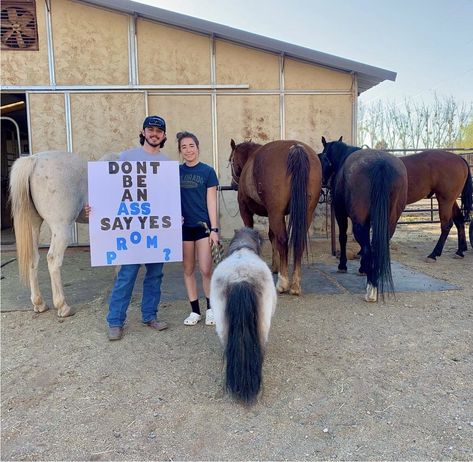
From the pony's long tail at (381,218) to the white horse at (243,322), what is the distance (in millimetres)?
2109

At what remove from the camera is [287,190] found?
14.2 ft

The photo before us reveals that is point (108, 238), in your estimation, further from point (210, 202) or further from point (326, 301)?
point (326, 301)

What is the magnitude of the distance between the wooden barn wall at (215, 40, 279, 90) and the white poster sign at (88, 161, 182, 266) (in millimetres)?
4928

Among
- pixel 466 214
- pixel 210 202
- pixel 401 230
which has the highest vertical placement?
pixel 210 202

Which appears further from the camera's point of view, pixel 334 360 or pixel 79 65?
pixel 79 65

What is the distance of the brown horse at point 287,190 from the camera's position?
4172 millimetres

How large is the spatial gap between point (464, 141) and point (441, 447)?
24.9 meters

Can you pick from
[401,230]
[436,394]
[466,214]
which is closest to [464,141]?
[401,230]

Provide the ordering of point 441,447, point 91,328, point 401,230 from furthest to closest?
point 401,230, point 91,328, point 441,447

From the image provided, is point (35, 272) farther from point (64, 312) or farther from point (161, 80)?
point (161, 80)

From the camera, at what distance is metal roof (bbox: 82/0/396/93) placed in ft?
22.7

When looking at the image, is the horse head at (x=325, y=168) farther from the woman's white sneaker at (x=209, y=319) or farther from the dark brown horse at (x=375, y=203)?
the woman's white sneaker at (x=209, y=319)

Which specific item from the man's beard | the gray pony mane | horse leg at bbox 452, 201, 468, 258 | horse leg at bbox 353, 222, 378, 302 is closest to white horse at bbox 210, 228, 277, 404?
the gray pony mane

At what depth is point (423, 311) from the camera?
401 centimetres
